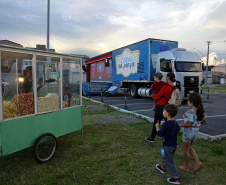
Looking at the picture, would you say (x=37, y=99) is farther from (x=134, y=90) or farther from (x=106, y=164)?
(x=134, y=90)

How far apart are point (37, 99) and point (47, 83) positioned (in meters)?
0.59

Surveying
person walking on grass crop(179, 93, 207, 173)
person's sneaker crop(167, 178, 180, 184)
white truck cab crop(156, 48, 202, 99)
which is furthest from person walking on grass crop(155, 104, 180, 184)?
white truck cab crop(156, 48, 202, 99)

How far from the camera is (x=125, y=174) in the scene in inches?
134

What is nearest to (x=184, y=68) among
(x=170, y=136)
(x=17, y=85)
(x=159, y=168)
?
(x=159, y=168)

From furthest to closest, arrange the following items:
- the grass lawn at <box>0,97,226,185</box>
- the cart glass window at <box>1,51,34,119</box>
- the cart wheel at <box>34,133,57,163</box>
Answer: the cart wheel at <box>34,133,57,163</box> < the cart glass window at <box>1,51,34,119</box> < the grass lawn at <box>0,97,226,185</box>

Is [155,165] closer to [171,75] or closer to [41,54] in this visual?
[171,75]

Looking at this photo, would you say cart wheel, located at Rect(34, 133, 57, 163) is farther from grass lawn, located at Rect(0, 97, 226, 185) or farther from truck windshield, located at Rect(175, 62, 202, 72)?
truck windshield, located at Rect(175, 62, 202, 72)

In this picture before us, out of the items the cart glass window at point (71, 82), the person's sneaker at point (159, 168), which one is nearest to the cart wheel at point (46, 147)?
the cart glass window at point (71, 82)

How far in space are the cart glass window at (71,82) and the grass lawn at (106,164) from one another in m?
1.15

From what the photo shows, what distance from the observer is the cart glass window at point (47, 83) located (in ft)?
13.0

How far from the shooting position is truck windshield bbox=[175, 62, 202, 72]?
→ 1234 cm

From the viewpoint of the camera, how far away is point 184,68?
12398mm

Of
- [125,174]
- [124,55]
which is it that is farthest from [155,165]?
[124,55]

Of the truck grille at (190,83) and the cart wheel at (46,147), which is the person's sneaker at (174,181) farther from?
the truck grille at (190,83)
